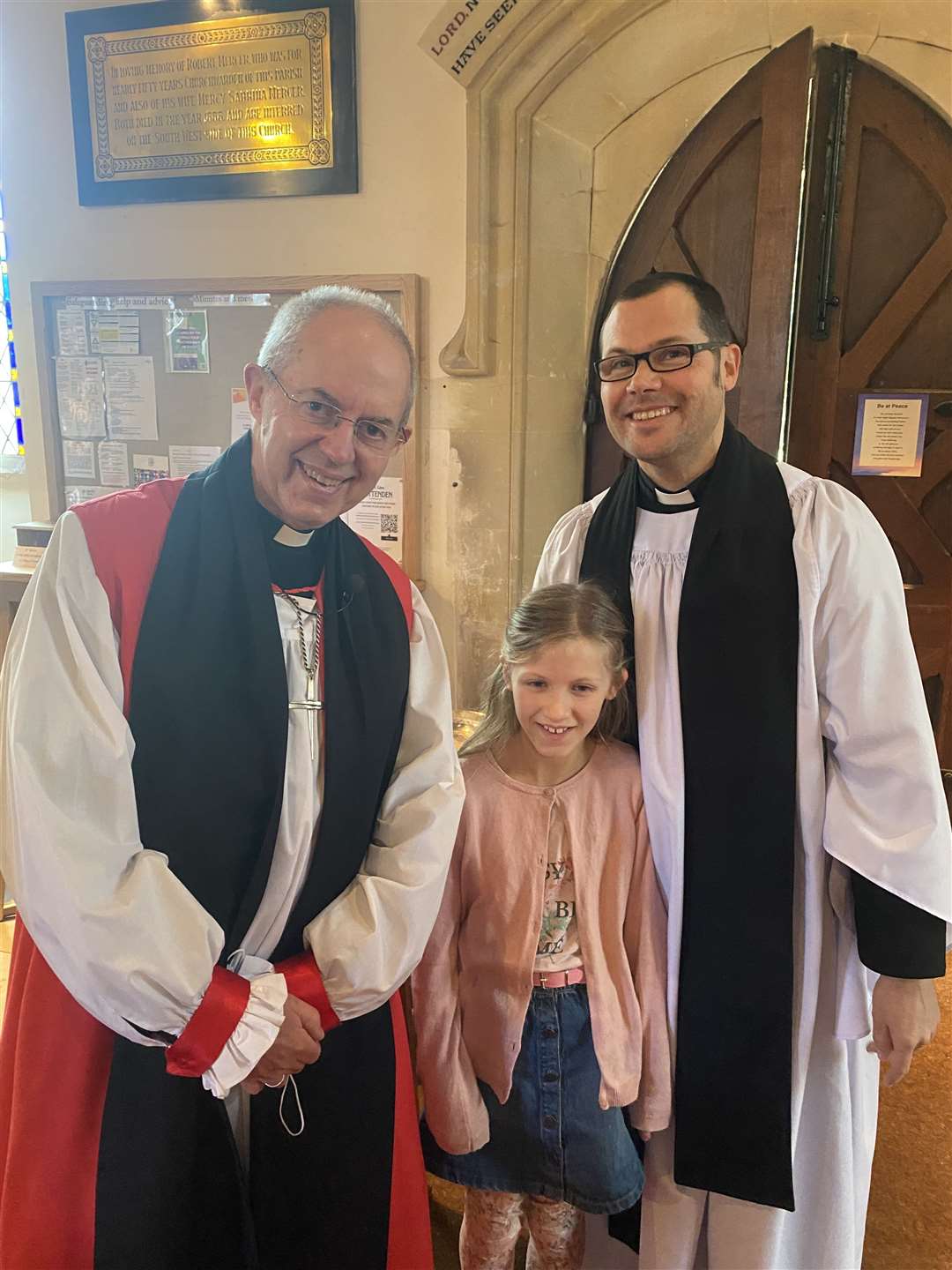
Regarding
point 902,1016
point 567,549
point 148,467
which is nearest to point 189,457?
point 148,467

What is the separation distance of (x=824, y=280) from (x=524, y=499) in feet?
3.63

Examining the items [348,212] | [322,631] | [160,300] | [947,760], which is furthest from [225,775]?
[947,760]

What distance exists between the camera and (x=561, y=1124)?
1325mm

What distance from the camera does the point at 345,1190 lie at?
1.27 m

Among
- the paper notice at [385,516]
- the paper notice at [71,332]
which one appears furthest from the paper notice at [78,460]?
the paper notice at [385,516]

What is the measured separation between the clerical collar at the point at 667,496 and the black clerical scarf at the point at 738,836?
0.02 metres

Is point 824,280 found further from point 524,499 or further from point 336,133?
point 336,133

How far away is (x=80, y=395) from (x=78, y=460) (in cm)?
22

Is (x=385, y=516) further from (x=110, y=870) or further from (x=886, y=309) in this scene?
(x=110, y=870)

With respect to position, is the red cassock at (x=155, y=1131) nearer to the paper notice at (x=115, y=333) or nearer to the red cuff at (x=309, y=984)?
the red cuff at (x=309, y=984)

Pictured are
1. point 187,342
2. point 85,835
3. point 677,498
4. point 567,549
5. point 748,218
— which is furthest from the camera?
point 187,342

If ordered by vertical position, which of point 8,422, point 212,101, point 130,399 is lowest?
point 8,422

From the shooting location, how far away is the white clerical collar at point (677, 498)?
1.42 m

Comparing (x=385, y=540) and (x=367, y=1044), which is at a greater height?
(x=385, y=540)
